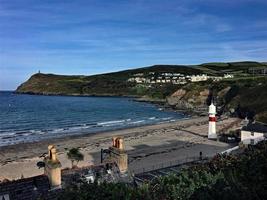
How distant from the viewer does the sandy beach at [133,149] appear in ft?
111

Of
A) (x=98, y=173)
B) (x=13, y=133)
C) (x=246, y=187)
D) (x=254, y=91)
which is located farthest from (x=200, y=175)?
(x=254, y=91)

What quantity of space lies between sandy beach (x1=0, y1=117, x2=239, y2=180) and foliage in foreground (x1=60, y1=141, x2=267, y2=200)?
17839 mm

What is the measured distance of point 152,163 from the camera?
1321 inches

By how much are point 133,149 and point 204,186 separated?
3140cm

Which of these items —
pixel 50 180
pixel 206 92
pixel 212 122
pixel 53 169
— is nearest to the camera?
pixel 53 169

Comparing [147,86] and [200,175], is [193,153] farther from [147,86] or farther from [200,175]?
[147,86]

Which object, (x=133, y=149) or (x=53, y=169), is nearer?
(x=53, y=169)

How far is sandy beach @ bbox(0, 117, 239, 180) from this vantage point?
1336 inches

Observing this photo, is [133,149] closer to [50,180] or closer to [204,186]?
[50,180]

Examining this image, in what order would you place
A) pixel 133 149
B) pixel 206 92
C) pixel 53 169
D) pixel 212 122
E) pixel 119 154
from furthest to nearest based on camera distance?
pixel 206 92 < pixel 212 122 < pixel 133 149 < pixel 119 154 < pixel 53 169

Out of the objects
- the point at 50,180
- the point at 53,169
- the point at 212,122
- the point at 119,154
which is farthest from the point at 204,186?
the point at 212,122

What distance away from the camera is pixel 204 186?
10.7 metres

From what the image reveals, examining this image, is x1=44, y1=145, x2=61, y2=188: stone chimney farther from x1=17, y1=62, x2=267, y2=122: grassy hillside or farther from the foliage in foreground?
x1=17, y1=62, x2=267, y2=122: grassy hillside

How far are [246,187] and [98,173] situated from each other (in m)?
5.78
